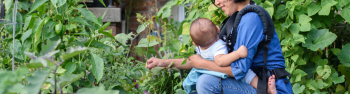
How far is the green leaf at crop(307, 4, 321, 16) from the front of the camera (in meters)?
1.82

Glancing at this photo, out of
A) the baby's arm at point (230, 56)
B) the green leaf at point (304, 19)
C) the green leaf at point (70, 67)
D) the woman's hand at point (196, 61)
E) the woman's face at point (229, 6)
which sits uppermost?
the woman's face at point (229, 6)

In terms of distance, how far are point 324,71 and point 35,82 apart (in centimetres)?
210

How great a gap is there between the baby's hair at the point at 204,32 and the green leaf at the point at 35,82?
0.89m

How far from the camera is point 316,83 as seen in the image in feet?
6.57

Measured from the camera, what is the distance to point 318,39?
6.15 ft

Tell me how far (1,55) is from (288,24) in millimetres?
1996

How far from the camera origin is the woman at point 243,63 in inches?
45.4

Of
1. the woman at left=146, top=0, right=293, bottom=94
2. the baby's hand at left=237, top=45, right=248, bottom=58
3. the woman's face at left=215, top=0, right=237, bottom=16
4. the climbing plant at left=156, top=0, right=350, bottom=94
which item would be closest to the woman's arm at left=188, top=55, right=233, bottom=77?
the woman at left=146, top=0, right=293, bottom=94

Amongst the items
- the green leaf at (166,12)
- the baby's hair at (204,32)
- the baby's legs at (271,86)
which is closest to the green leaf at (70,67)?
the baby's hair at (204,32)

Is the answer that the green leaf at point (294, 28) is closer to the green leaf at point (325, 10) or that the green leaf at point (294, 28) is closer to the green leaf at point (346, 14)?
the green leaf at point (325, 10)

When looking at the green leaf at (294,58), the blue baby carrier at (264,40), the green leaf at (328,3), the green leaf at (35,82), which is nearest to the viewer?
the green leaf at (35,82)

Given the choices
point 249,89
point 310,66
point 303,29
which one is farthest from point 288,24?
point 249,89

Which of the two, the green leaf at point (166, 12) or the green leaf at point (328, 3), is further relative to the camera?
the green leaf at point (166, 12)

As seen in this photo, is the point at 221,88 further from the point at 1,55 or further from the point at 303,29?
the point at 1,55
